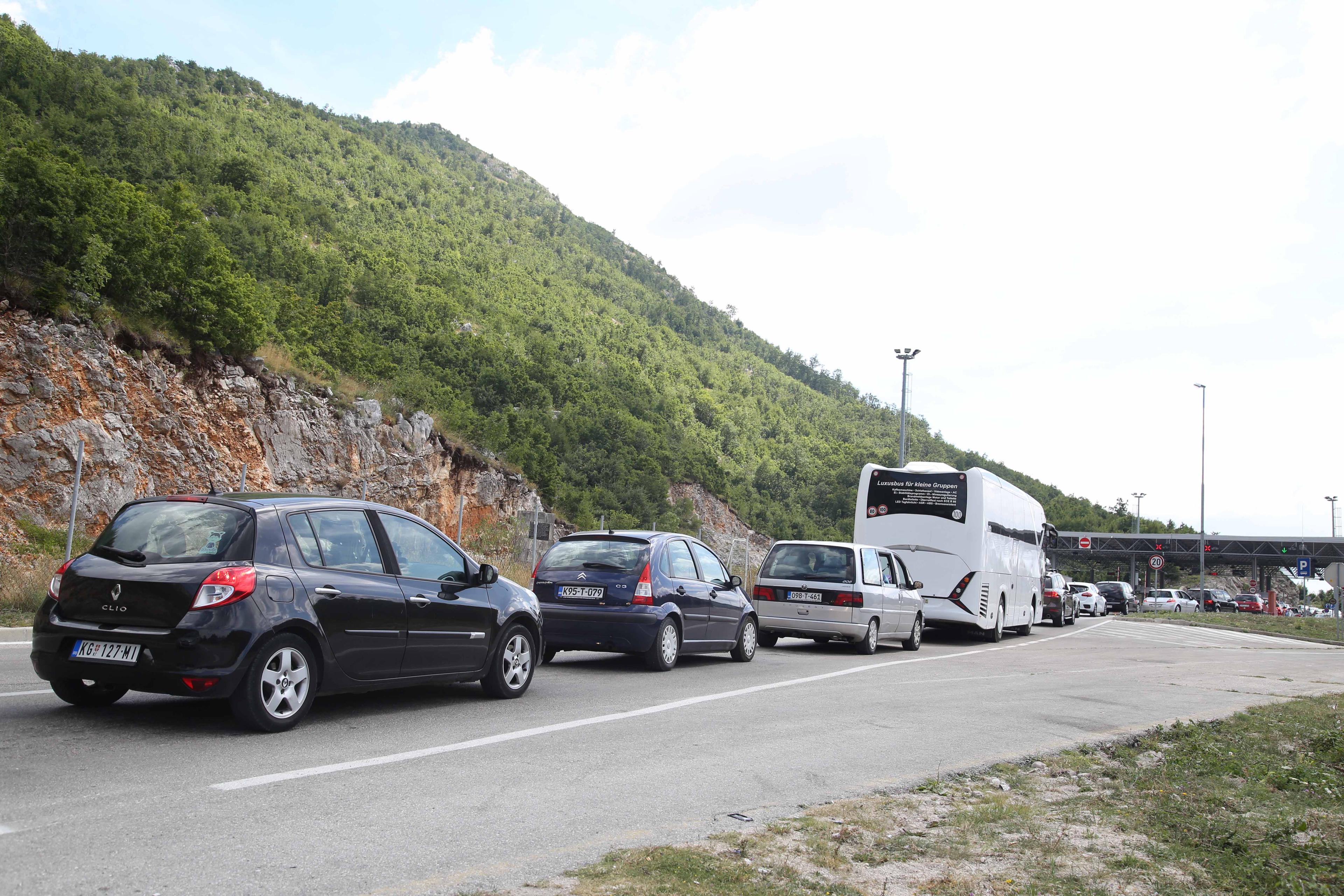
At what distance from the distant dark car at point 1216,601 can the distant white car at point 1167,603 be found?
86 cm

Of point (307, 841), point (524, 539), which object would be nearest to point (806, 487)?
point (524, 539)

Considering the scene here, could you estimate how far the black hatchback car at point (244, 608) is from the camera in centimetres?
658

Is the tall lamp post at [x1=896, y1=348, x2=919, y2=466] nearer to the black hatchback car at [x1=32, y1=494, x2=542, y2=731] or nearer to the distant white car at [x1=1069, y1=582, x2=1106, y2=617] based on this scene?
the distant white car at [x1=1069, y1=582, x2=1106, y2=617]

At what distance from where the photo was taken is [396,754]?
6512 millimetres

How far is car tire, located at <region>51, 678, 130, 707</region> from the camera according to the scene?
716cm

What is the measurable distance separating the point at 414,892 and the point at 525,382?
5793 centimetres

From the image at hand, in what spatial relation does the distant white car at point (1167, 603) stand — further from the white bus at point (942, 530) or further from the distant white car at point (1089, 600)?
the white bus at point (942, 530)

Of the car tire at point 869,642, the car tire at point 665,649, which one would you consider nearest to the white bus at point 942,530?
the car tire at point 869,642

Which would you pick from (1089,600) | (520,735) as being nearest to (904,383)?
(1089,600)

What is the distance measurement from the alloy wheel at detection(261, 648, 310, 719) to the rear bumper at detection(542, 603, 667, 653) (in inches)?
192

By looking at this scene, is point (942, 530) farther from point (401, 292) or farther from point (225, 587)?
point (401, 292)

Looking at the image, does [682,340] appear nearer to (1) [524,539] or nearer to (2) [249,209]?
(2) [249,209]

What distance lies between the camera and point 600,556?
12227mm

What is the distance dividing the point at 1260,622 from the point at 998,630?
25.4 m
